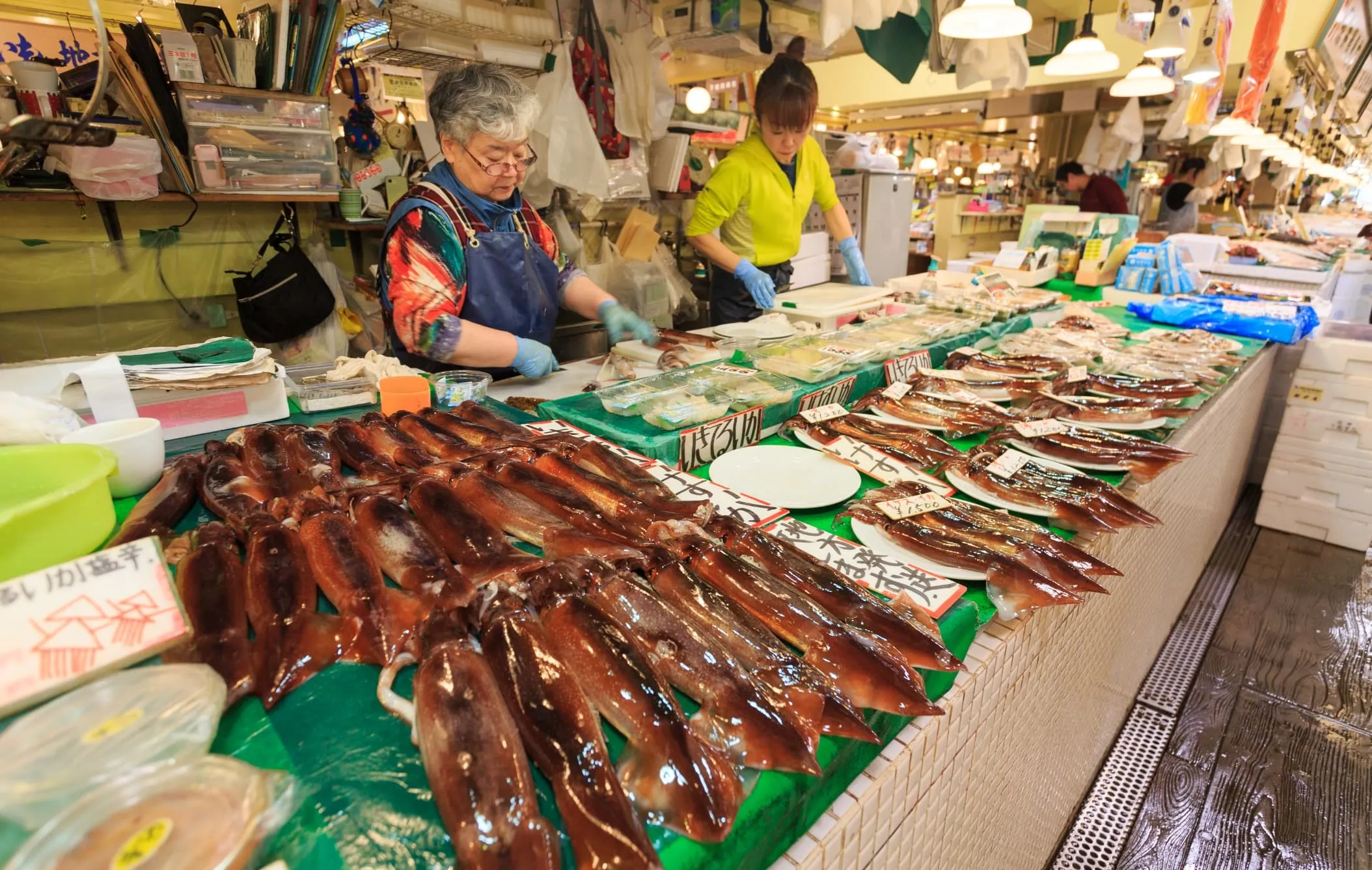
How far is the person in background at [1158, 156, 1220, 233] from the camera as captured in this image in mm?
10781

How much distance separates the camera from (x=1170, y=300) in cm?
435

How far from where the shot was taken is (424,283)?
2.69 meters

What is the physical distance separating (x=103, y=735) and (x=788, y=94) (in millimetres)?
4235

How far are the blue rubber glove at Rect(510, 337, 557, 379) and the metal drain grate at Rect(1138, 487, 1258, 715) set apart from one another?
3.05 meters

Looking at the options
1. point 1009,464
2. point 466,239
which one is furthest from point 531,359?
point 1009,464

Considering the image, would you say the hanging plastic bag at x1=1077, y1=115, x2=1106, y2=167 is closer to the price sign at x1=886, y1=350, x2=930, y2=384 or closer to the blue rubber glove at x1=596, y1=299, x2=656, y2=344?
the price sign at x1=886, y1=350, x2=930, y2=384

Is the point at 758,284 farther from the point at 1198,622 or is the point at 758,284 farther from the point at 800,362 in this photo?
the point at 1198,622

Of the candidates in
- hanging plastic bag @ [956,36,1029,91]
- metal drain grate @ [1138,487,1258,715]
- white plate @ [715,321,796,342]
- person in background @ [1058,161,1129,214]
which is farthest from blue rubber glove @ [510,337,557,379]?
person in background @ [1058,161,1129,214]

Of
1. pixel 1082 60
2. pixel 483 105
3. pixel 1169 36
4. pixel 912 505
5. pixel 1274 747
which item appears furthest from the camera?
pixel 1082 60

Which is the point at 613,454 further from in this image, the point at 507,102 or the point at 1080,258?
the point at 1080,258

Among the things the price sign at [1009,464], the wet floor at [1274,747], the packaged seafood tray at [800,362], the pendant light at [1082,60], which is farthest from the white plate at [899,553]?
the pendant light at [1082,60]

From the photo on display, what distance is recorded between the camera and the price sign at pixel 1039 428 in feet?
6.93

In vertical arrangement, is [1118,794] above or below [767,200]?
below

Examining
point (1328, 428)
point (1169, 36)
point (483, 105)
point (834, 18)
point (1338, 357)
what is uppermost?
point (1169, 36)
